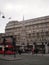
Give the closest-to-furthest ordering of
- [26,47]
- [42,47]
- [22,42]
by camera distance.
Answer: [42,47]
[26,47]
[22,42]

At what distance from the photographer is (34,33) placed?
90938 millimetres

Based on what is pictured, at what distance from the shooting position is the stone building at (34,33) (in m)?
84.4

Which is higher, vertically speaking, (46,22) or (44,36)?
(46,22)

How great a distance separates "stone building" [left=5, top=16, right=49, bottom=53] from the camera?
277 feet

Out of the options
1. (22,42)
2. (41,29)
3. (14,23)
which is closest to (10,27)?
(14,23)

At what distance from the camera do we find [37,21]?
91.2m

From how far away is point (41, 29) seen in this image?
8775 centimetres

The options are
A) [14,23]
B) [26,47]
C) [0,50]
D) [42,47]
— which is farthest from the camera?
[14,23]

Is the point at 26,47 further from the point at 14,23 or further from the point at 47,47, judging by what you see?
the point at 14,23

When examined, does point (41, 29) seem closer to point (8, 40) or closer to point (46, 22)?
point (46, 22)

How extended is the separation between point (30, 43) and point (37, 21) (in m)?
9.61

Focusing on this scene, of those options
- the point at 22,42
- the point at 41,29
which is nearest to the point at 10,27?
the point at 22,42

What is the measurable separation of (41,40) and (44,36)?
6.75 feet

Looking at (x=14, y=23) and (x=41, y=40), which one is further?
(x=14, y=23)
